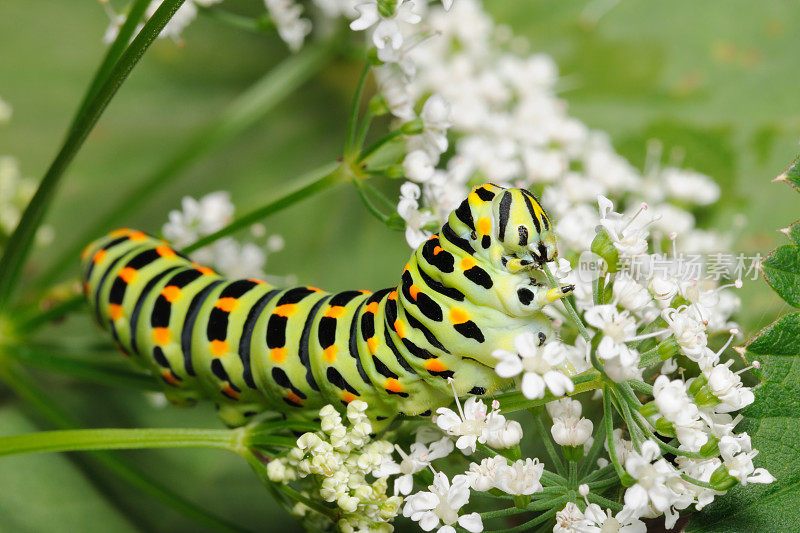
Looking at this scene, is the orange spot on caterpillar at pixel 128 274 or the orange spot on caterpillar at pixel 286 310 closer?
the orange spot on caterpillar at pixel 286 310

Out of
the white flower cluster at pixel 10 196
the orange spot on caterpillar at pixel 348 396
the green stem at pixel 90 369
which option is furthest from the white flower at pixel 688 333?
the white flower cluster at pixel 10 196

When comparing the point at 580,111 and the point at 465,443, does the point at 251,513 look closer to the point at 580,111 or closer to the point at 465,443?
the point at 465,443

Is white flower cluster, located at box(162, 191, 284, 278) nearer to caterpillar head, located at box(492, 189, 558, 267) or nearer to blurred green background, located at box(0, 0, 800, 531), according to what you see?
blurred green background, located at box(0, 0, 800, 531)

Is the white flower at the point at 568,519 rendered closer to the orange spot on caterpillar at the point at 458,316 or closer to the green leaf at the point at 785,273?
the orange spot on caterpillar at the point at 458,316

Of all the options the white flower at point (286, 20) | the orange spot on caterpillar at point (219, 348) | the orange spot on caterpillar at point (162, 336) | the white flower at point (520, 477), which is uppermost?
the white flower at point (286, 20)

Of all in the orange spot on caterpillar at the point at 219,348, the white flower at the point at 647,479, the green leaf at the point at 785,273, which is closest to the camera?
the white flower at the point at 647,479

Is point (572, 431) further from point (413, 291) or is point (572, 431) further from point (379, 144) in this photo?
point (379, 144)
